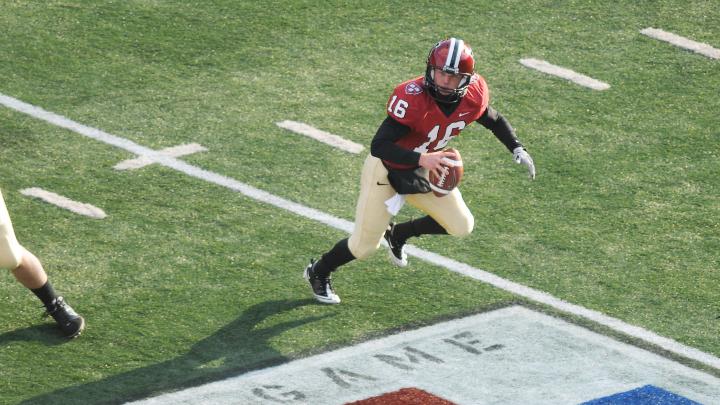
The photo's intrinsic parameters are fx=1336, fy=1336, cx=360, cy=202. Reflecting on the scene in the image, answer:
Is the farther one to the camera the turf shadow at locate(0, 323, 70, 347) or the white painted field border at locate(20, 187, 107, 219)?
the white painted field border at locate(20, 187, 107, 219)

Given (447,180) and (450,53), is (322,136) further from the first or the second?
(450,53)

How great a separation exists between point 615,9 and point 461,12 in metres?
1.40

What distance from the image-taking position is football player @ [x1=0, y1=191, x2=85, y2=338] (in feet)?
21.0

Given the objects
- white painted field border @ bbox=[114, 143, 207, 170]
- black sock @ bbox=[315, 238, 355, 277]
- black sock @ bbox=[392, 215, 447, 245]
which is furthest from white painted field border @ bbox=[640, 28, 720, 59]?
black sock @ bbox=[315, 238, 355, 277]

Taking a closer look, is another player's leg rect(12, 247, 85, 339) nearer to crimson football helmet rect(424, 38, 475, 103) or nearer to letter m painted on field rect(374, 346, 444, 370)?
letter m painted on field rect(374, 346, 444, 370)

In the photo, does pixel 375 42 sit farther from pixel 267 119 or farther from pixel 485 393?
pixel 485 393

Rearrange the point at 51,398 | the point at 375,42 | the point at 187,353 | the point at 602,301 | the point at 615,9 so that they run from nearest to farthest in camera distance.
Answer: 1. the point at 51,398
2. the point at 187,353
3. the point at 602,301
4. the point at 375,42
5. the point at 615,9

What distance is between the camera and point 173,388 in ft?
20.8

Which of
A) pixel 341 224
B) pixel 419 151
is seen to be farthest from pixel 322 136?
pixel 419 151

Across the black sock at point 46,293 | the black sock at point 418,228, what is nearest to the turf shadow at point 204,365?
the black sock at point 46,293

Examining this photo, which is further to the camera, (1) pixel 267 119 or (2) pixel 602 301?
(1) pixel 267 119

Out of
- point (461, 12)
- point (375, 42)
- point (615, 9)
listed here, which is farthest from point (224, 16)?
point (615, 9)

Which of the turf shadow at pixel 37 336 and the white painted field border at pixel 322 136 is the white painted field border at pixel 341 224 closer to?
the white painted field border at pixel 322 136

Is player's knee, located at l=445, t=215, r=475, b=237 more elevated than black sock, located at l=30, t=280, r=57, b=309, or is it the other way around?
player's knee, located at l=445, t=215, r=475, b=237
